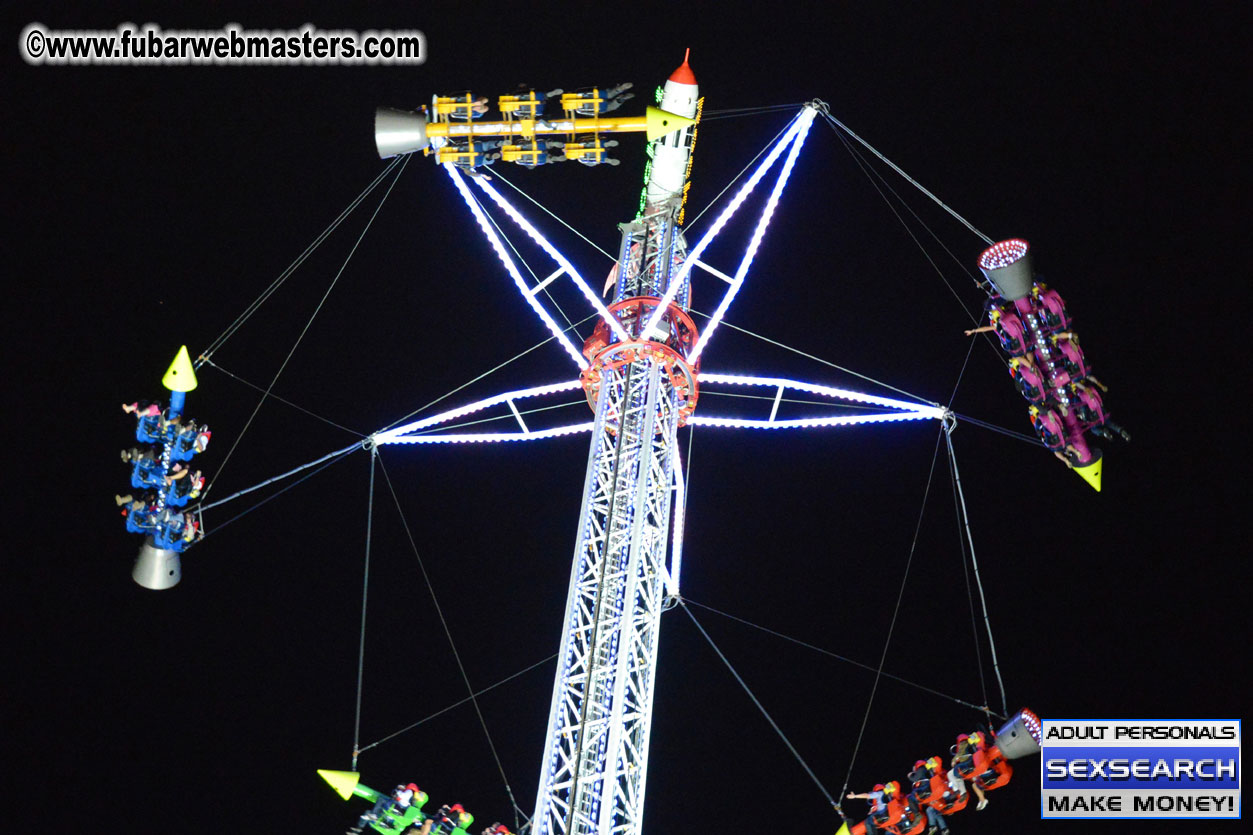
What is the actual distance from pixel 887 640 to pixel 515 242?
923cm

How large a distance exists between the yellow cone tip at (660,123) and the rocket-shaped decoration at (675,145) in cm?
124

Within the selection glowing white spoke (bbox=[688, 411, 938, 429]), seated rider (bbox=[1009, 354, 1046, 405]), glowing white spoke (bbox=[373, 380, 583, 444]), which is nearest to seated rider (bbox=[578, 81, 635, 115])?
glowing white spoke (bbox=[373, 380, 583, 444])

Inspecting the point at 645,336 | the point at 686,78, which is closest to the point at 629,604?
the point at 645,336

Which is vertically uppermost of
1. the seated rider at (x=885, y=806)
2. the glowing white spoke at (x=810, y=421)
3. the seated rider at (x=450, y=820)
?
the glowing white spoke at (x=810, y=421)

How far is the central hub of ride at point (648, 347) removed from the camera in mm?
22281

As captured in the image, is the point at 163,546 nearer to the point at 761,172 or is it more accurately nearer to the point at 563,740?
the point at 563,740

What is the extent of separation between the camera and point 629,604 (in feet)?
66.0

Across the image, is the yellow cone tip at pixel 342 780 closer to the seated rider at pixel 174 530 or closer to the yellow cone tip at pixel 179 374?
the seated rider at pixel 174 530

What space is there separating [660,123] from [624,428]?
4.07m

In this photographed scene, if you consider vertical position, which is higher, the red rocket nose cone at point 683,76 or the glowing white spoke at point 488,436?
the red rocket nose cone at point 683,76

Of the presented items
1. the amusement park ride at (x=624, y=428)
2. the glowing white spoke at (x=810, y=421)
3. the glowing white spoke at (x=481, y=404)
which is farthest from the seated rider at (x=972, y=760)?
the glowing white spoke at (x=481, y=404)

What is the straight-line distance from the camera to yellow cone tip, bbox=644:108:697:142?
73.1 feet

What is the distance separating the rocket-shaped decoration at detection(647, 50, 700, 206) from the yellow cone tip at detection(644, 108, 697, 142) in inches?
48.7

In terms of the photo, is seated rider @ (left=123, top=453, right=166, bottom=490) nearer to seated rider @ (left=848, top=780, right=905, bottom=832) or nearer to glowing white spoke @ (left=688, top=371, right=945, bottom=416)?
glowing white spoke @ (left=688, top=371, right=945, bottom=416)
